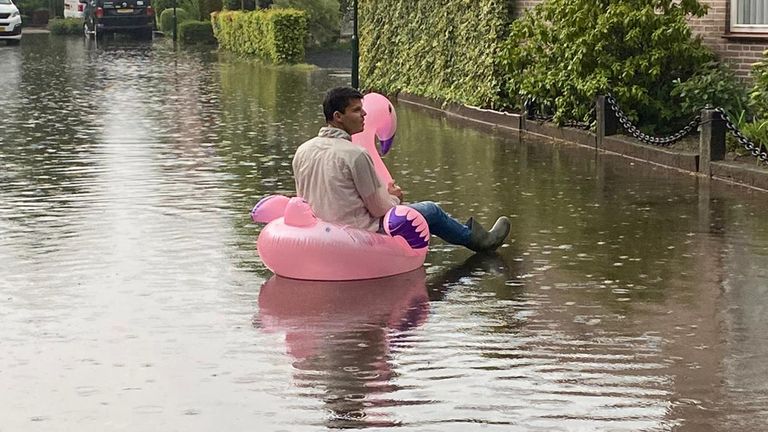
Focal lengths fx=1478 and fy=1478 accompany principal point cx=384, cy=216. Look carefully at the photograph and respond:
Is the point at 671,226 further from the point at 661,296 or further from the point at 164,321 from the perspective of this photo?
the point at 164,321

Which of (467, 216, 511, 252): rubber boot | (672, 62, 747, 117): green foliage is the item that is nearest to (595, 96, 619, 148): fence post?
(672, 62, 747, 117): green foliage

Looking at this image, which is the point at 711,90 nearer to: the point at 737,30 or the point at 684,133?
the point at 737,30

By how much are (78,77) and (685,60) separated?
1840 centimetres

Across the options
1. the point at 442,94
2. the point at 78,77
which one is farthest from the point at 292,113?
the point at 78,77

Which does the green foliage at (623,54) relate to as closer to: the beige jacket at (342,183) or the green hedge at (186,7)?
the beige jacket at (342,183)

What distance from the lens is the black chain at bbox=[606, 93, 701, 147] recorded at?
47.1 ft

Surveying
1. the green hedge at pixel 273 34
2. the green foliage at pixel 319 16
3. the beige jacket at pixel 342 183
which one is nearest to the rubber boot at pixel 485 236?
the beige jacket at pixel 342 183

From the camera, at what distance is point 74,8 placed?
60469 mm

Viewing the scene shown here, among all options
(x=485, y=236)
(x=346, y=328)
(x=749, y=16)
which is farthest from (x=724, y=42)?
(x=346, y=328)

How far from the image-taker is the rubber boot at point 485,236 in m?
10.1

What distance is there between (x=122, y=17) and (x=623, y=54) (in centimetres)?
3824

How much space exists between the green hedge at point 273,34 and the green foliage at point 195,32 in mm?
7348

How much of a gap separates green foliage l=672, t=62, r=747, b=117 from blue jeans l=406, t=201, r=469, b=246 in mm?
6127

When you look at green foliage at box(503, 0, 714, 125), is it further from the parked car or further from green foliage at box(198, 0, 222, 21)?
the parked car
